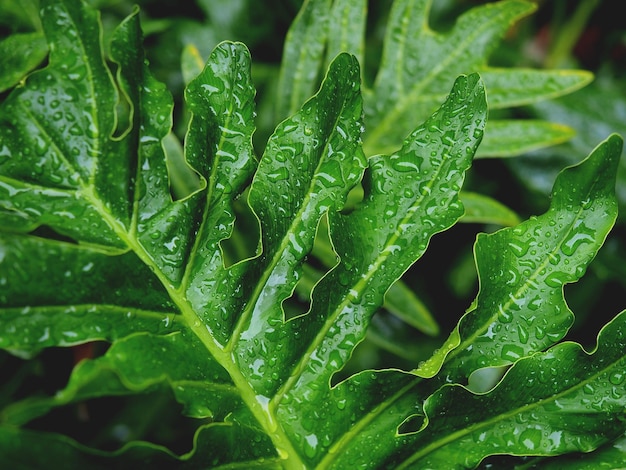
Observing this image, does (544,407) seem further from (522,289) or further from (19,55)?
(19,55)

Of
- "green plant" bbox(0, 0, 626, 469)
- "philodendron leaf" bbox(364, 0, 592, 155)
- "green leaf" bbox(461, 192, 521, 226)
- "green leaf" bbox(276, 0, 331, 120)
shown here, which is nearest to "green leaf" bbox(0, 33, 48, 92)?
"green plant" bbox(0, 0, 626, 469)

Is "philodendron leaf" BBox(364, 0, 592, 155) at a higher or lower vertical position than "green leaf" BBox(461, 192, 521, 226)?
higher

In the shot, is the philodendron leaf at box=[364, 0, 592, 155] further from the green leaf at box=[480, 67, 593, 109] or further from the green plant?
the green plant

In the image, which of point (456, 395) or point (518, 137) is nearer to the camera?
point (456, 395)

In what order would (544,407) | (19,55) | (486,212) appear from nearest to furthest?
(544,407) → (19,55) → (486,212)

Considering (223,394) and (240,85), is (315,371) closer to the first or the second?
(223,394)

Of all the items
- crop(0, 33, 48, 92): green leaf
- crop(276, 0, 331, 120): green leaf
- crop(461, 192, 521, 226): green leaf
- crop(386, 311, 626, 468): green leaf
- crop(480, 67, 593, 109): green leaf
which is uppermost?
crop(0, 33, 48, 92): green leaf

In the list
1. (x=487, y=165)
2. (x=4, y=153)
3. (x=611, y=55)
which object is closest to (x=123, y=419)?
(x=4, y=153)

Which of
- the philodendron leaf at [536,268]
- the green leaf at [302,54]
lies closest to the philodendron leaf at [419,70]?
the green leaf at [302,54]

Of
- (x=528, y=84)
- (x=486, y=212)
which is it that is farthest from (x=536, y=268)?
(x=528, y=84)
